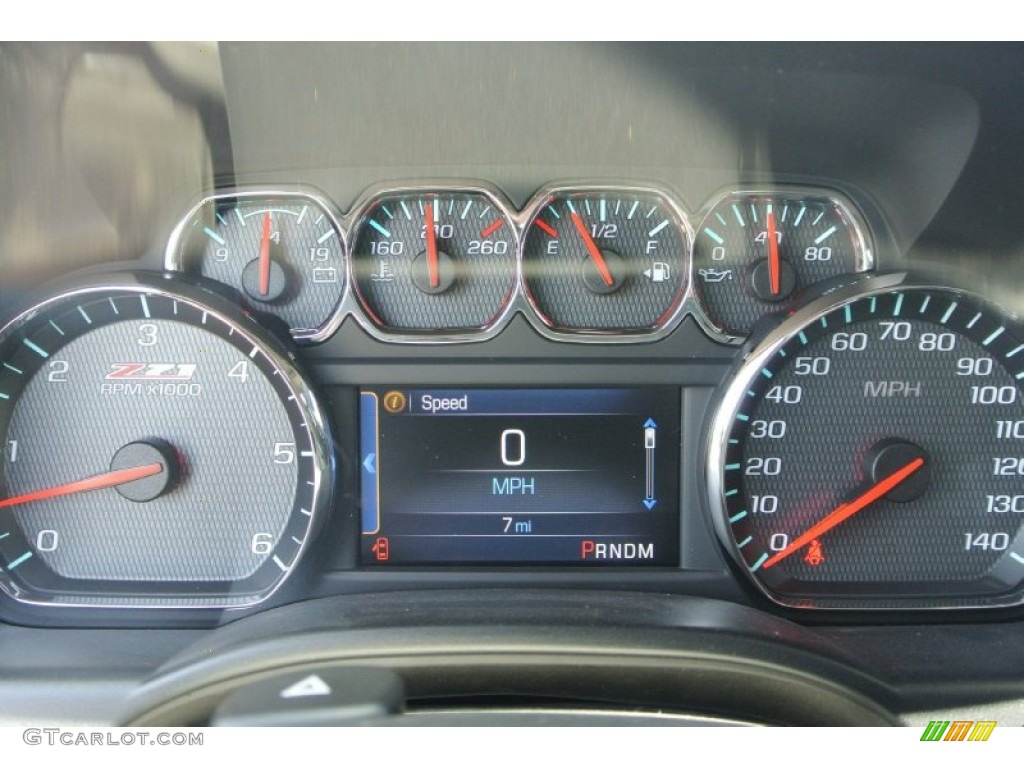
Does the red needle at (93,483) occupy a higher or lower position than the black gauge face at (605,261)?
lower

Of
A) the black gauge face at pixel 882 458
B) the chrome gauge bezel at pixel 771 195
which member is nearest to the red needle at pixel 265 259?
the chrome gauge bezel at pixel 771 195

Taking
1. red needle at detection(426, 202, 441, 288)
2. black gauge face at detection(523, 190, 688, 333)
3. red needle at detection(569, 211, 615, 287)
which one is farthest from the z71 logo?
red needle at detection(569, 211, 615, 287)

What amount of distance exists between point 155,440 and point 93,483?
0.17 metres

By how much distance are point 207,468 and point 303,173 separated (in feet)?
2.38

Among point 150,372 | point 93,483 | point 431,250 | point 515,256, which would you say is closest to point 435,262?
point 431,250

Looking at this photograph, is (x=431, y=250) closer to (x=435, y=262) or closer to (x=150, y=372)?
(x=435, y=262)

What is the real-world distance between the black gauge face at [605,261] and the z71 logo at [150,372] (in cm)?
83

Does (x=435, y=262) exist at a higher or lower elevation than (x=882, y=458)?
higher

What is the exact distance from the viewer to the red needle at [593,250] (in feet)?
7.28

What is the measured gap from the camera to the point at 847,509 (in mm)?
2232

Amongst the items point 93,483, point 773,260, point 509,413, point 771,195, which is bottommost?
point 93,483

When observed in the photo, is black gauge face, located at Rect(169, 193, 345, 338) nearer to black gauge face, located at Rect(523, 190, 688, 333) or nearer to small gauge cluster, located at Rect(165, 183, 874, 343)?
small gauge cluster, located at Rect(165, 183, 874, 343)

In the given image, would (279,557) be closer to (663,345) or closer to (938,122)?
(663,345)

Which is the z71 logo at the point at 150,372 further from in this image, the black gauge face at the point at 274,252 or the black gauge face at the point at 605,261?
the black gauge face at the point at 605,261
